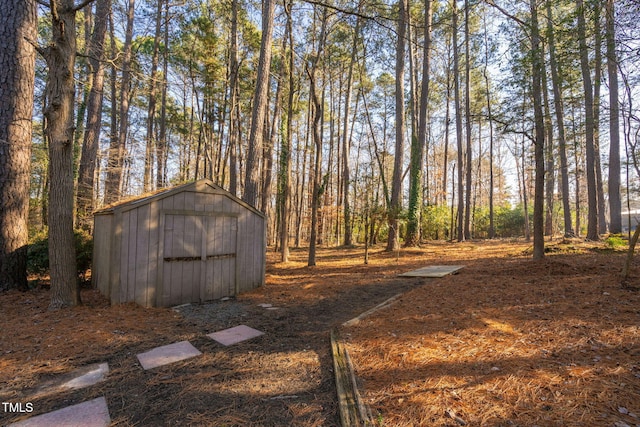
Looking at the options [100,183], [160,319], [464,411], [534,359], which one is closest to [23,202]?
[160,319]

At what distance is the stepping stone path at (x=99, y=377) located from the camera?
1875 millimetres

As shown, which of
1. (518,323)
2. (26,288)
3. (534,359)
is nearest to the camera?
(534,359)

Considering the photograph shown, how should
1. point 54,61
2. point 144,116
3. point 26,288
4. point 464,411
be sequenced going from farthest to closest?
point 144,116 → point 26,288 → point 54,61 → point 464,411

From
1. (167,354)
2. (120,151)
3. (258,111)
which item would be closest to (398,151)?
(258,111)

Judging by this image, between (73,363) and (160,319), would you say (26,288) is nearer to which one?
(160,319)

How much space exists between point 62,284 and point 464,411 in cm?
507

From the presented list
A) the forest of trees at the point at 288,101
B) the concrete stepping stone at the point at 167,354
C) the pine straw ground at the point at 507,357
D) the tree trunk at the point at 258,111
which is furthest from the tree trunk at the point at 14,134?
the pine straw ground at the point at 507,357

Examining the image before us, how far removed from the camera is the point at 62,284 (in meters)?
3.98

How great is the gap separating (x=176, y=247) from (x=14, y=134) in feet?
11.3

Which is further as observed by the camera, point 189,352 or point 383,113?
point 383,113

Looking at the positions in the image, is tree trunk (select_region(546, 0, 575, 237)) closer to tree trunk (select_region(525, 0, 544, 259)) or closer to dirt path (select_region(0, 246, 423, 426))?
tree trunk (select_region(525, 0, 544, 259))

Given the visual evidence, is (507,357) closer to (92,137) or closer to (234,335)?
(234,335)

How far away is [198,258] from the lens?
16.1ft

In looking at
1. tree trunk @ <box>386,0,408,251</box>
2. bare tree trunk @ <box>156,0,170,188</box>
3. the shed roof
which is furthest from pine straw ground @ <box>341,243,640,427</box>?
bare tree trunk @ <box>156,0,170,188</box>
